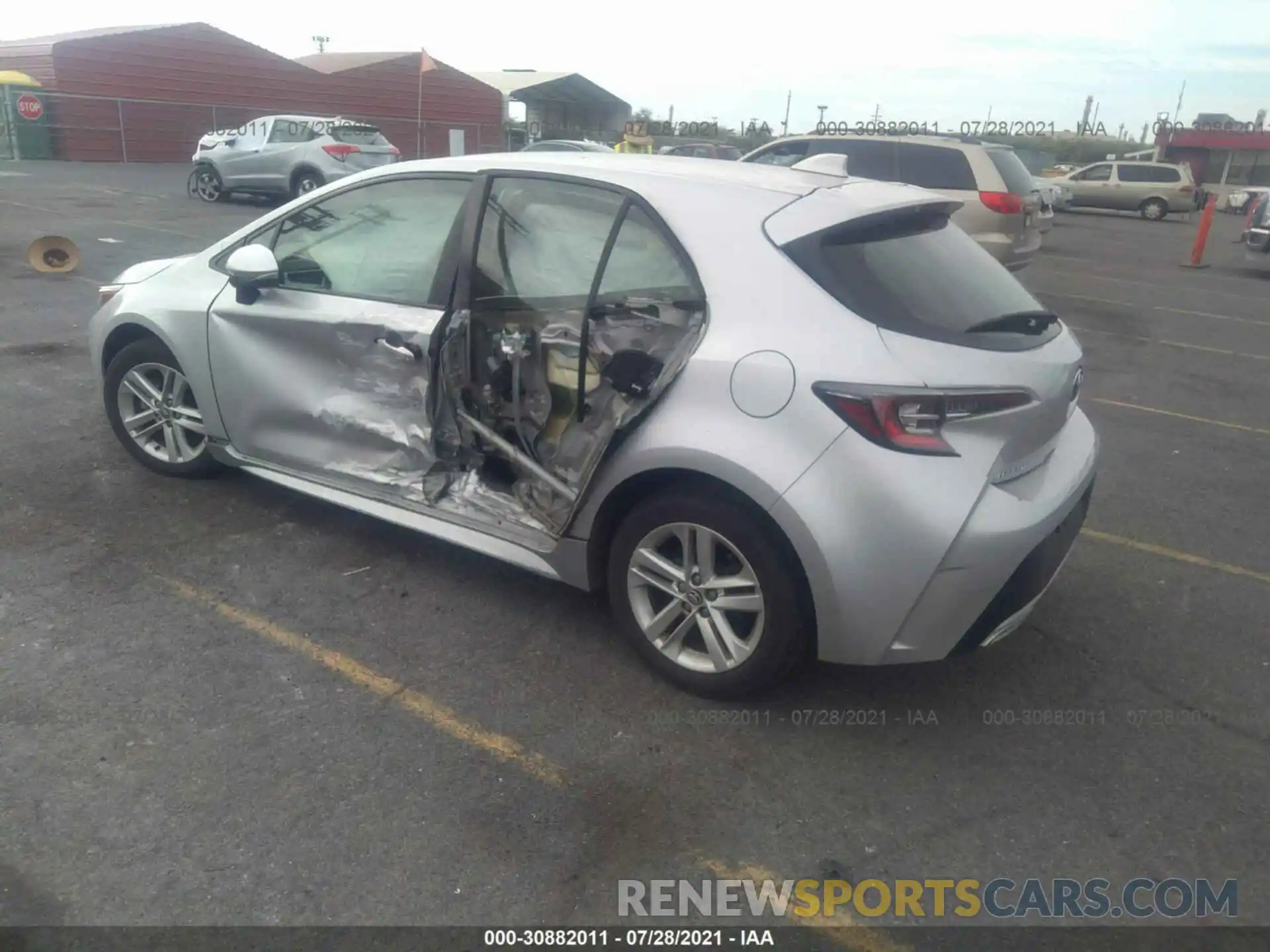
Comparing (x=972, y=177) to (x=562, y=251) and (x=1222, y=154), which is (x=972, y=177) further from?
(x=1222, y=154)

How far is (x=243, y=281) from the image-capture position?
4.14 metres

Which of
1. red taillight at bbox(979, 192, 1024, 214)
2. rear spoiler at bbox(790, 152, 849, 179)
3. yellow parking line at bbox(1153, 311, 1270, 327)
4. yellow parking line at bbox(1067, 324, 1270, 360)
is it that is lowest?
yellow parking line at bbox(1153, 311, 1270, 327)

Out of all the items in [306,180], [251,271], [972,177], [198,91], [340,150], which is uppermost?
[198,91]

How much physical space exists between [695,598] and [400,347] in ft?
5.02

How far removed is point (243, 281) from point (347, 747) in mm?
2147

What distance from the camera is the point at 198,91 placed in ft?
111

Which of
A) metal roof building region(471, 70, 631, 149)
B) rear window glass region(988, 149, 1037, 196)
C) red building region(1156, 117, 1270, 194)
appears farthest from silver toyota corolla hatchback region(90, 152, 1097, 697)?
red building region(1156, 117, 1270, 194)

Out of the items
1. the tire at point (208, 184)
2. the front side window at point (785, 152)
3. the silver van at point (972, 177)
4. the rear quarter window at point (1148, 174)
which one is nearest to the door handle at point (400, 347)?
the silver van at point (972, 177)

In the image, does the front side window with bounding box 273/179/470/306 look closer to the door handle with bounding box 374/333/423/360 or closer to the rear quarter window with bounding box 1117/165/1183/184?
the door handle with bounding box 374/333/423/360

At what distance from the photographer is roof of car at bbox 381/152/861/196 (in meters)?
3.48

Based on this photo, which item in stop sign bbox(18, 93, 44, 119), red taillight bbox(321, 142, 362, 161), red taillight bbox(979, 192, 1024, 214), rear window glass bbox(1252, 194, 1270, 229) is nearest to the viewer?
red taillight bbox(979, 192, 1024, 214)

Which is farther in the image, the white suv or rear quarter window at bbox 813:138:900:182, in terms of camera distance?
the white suv

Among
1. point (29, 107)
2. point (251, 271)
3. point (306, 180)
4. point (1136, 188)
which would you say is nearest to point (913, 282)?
point (251, 271)

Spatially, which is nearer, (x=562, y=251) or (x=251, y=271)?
(x=562, y=251)
